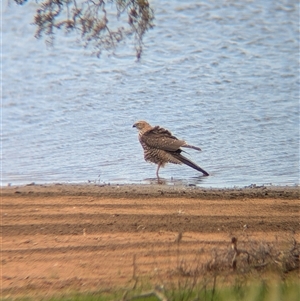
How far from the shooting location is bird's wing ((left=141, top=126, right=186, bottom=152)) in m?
13.6

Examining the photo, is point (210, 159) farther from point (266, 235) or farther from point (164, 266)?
point (164, 266)

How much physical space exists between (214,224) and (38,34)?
2.73 m

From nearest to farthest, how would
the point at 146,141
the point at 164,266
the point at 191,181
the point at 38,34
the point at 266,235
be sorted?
1. the point at 164,266
2. the point at 266,235
3. the point at 38,34
4. the point at 191,181
5. the point at 146,141

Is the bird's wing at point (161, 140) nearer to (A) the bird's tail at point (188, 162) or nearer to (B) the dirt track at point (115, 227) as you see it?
(A) the bird's tail at point (188, 162)

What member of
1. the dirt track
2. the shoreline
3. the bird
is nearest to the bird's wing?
the bird

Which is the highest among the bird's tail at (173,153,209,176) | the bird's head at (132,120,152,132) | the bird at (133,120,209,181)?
the bird's head at (132,120,152,132)

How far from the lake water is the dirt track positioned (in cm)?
130

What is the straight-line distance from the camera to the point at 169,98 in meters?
16.8

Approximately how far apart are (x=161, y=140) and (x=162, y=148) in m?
0.25

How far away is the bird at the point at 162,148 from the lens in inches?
533

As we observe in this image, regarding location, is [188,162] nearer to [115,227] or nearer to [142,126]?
[142,126]

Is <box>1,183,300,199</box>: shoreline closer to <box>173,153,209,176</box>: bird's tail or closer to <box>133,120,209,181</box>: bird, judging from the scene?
<box>173,153,209,176</box>: bird's tail

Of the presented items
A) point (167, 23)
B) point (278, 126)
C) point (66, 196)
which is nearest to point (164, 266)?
point (66, 196)

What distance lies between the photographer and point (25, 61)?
18.9 metres
